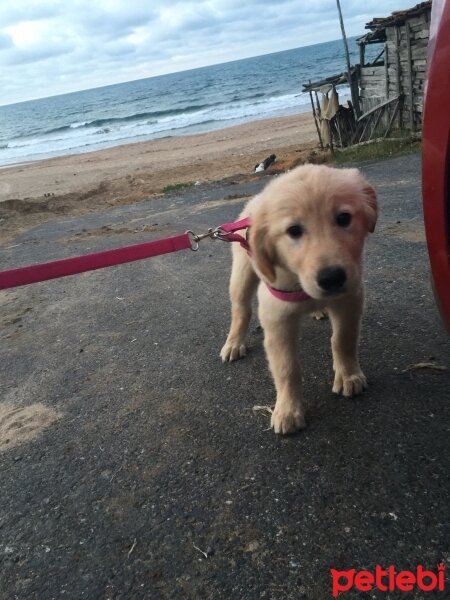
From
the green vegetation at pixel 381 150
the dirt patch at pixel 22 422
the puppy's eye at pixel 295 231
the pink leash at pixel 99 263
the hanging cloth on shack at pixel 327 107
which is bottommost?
the green vegetation at pixel 381 150

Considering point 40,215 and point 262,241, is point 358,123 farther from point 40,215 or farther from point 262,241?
point 262,241

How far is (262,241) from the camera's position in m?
2.33

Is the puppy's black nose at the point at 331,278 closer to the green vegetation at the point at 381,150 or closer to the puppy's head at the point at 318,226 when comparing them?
the puppy's head at the point at 318,226

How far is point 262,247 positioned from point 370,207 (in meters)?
0.54

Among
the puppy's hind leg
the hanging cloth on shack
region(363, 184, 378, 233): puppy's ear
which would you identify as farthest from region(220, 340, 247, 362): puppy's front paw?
the hanging cloth on shack

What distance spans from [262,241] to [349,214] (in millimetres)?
416

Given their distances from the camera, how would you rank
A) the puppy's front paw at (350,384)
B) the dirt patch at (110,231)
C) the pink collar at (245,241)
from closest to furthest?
the pink collar at (245,241) → the puppy's front paw at (350,384) → the dirt patch at (110,231)

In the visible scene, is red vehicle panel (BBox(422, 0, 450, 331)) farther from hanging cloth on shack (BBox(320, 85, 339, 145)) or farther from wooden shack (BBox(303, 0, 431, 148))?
hanging cloth on shack (BBox(320, 85, 339, 145))

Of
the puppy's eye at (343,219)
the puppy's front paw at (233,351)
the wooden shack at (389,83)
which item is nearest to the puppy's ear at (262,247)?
the puppy's eye at (343,219)

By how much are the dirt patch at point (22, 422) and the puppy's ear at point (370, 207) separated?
2.22 meters

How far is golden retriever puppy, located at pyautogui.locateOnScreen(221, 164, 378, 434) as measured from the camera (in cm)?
207

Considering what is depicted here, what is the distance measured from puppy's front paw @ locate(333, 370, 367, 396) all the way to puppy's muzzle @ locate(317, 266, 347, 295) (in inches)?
34.2

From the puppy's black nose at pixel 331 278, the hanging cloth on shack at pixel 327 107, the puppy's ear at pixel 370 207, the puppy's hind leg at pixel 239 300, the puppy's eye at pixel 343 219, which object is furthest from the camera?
the hanging cloth on shack at pixel 327 107

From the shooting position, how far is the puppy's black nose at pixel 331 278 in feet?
6.57
